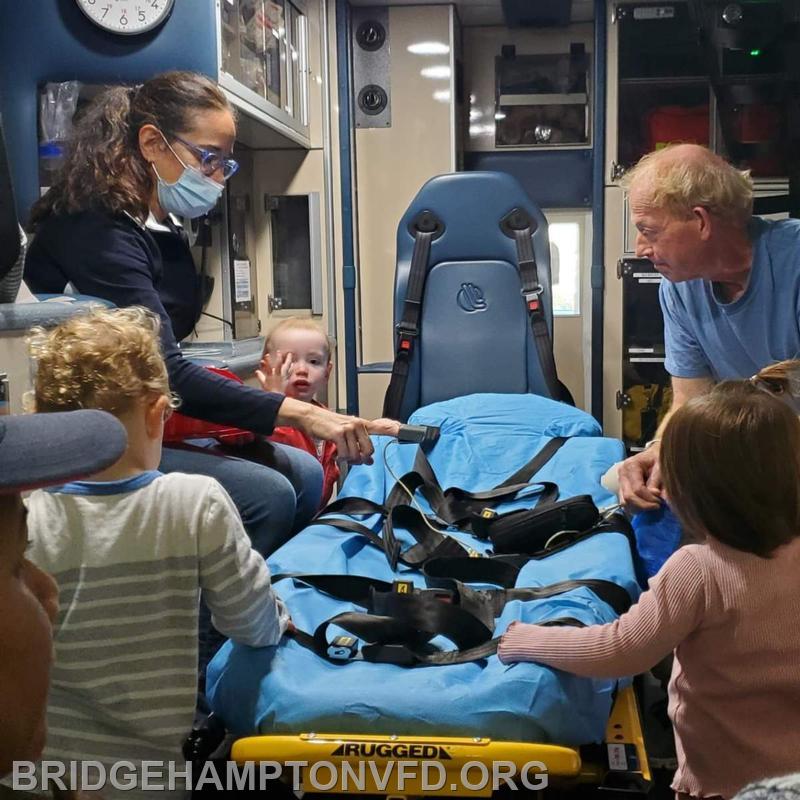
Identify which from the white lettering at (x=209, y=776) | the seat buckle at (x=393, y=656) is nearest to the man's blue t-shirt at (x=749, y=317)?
the seat buckle at (x=393, y=656)

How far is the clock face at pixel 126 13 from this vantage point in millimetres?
2818

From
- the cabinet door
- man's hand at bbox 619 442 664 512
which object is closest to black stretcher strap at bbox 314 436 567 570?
man's hand at bbox 619 442 664 512

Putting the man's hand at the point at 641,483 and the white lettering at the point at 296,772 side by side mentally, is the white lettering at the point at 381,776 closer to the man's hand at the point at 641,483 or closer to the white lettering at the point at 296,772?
Result: the white lettering at the point at 296,772

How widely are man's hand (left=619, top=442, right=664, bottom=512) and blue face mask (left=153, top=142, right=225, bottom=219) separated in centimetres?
122

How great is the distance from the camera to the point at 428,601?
1672 mm

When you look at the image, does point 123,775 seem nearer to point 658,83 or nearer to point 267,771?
point 267,771

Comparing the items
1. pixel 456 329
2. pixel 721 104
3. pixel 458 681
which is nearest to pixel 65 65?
pixel 456 329

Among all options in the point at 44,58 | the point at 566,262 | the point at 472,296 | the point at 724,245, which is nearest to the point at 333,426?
the point at 724,245

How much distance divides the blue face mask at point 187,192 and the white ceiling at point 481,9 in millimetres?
2533

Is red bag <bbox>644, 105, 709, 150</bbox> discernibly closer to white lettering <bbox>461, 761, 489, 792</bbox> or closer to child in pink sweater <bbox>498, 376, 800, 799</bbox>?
child in pink sweater <bbox>498, 376, 800, 799</bbox>

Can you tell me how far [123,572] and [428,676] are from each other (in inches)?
19.9

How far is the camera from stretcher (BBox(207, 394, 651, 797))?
1.44 metres

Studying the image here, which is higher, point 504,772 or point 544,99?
point 544,99

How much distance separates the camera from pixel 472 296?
3709 millimetres
